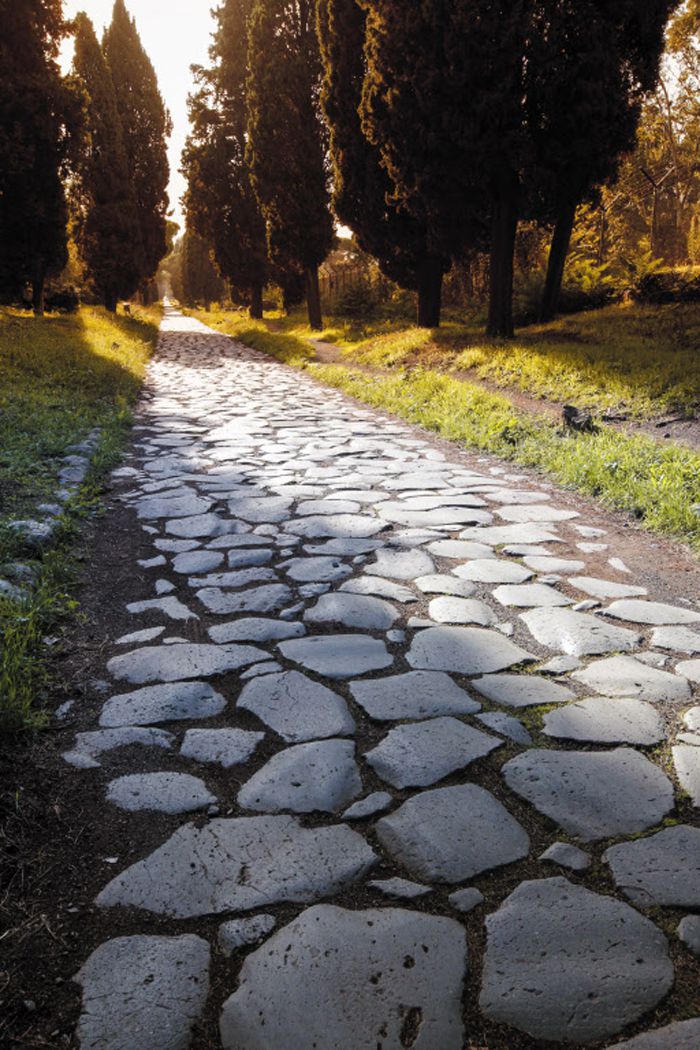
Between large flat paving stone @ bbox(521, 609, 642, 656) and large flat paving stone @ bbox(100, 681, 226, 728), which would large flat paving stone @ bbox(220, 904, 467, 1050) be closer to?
large flat paving stone @ bbox(100, 681, 226, 728)

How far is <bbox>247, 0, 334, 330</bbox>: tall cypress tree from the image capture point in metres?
17.5

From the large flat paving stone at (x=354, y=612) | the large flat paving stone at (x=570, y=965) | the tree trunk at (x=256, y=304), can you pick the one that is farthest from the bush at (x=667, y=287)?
the tree trunk at (x=256, y=304)

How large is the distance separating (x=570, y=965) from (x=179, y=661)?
1.58 m

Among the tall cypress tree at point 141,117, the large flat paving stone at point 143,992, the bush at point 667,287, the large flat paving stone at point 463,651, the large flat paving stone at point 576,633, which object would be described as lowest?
the large flat paving stone at point 143,992

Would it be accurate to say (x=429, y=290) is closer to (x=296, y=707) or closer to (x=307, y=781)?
(x=296, y=707)

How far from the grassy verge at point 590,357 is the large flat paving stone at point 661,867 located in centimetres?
532

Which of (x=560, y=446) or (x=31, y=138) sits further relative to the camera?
(x=31, y=138)

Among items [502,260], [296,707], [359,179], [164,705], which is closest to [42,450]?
[164,705]

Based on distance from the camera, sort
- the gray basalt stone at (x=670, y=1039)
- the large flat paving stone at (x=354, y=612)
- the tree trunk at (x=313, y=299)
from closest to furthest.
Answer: the gray basalt stone at (x=670, y=1039) → the large flat paving stone at (x=354, y=612) → the tree trunk at (x=313, y=299)

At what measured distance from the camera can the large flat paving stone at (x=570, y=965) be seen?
3.81 ft

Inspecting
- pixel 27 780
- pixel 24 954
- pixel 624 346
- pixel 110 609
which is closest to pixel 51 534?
pixel 110 609

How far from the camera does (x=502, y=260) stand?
10797mm

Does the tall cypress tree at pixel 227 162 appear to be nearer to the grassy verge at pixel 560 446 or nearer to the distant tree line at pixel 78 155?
the distant tree line at pixel 78 155

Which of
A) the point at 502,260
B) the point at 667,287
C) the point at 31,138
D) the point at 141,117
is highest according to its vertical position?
the point at 141,117
